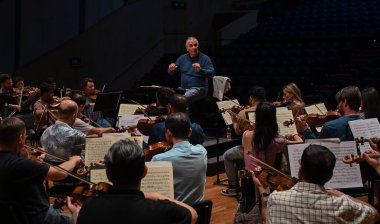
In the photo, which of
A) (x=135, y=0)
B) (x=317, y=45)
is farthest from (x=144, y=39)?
(x=317, y=45)

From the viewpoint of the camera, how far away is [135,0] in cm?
1305

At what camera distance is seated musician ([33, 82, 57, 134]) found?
6031 mm

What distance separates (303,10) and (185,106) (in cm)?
1041

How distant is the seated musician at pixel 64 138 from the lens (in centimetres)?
432

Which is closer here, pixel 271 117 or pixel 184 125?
pixel 184 125

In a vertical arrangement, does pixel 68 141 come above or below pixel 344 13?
below

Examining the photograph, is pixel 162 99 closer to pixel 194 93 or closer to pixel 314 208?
pixel 194 93

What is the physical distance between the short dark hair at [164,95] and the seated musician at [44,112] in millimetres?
1443

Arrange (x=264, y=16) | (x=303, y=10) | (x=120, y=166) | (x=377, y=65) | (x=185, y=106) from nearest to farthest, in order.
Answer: (x=120, y=166)
(x=185, y=106)
(x=377, y=65)
(x=303, y=10)
(x=264, y=16)

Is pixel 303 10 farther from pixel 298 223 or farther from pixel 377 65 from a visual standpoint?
pixel 298 223

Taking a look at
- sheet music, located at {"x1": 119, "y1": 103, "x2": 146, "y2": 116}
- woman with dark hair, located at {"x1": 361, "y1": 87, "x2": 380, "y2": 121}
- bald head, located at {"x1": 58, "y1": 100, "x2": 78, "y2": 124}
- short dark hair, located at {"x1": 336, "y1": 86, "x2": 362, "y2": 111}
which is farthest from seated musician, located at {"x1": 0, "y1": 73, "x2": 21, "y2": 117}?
woman with dark hair, located at {"x1": 361, "y1": 87, "x2": 380, "y2": 121}

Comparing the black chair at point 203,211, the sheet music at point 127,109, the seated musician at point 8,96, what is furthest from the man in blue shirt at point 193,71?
the black chair at point 203,211

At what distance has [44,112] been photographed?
600 centimetres

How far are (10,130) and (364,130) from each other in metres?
2.61
